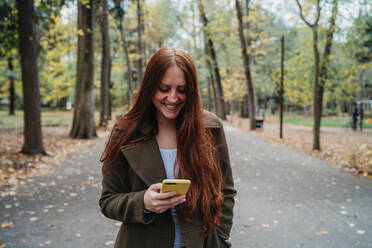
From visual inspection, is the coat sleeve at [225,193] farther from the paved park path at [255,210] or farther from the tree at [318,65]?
the tree at [318,65]

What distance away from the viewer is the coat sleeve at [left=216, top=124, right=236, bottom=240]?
→ 1940mm

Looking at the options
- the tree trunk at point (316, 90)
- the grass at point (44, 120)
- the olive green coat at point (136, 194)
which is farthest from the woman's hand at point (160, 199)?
the grass at point (44, 120)

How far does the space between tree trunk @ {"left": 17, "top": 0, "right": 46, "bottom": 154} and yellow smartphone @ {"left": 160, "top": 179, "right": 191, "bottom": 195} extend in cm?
924

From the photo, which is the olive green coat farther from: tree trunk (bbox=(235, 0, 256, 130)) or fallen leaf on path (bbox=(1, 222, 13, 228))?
tree trunk (bbox=(235, 0, 256, 130))

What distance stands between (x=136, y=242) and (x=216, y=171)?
642 mm

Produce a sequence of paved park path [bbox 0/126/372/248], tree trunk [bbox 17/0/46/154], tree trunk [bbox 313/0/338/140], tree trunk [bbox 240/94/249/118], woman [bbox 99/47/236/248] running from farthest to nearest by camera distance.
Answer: tree trunk [bbox 240/94/249/118] < tree trunk [bbox 313/0/338/140] < tree trunk [bbox 17/0/46/154] < paved park path [bbox 0/126/372/248] < woman [bbox 99/47/236/248]

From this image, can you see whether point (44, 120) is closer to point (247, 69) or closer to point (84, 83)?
point (84, 83)

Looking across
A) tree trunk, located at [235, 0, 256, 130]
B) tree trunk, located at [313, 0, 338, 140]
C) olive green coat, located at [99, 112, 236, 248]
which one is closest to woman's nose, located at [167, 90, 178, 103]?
olive green coat, located at [99, 112, 236, 248]

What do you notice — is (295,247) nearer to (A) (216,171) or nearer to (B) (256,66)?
(A) (216,171)

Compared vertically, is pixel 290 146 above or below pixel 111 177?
below

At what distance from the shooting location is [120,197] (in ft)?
5.46

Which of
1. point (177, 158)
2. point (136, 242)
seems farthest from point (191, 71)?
point (136, 242)

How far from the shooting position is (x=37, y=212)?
5.32 metres

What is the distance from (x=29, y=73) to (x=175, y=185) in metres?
9.29
